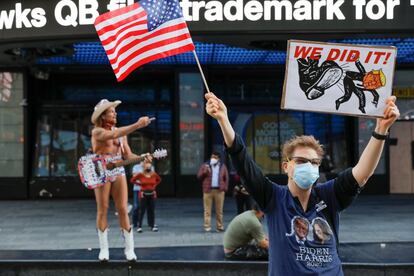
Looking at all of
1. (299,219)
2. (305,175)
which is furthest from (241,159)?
(299,219)

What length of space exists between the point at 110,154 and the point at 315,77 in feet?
13.6

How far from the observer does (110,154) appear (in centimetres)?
731

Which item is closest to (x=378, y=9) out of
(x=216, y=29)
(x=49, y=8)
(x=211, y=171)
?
(x=216, y=29)

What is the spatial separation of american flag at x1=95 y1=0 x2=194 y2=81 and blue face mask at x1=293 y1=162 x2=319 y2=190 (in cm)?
230

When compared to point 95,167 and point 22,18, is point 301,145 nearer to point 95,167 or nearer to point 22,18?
point 95,167

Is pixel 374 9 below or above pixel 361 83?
above

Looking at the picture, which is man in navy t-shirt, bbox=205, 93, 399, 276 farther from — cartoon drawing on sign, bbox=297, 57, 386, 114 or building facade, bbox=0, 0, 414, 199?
building facade, bbox=0, 0, 414, 199

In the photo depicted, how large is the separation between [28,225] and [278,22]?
284 inches

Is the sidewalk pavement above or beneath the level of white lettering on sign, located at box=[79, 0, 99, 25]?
beneath

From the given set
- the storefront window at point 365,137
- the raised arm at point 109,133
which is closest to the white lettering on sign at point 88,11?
the raised arm at point 109,133

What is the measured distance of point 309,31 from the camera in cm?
1093

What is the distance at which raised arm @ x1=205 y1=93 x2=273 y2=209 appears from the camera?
10.7ft

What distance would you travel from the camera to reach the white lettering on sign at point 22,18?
11516 millimetres

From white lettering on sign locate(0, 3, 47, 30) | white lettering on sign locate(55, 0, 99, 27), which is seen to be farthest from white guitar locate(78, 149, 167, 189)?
white lettering on sign locate(0, 3, 47, 30)
